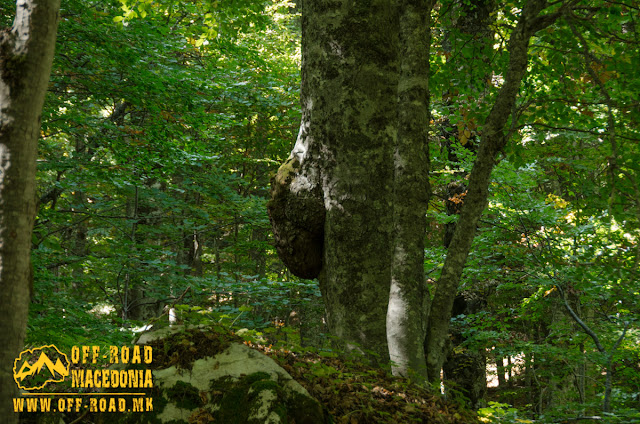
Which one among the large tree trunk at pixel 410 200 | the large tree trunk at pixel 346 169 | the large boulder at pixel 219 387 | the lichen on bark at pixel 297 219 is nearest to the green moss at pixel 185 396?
the large boulder at pixel 219 387

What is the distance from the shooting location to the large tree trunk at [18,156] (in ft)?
6.25

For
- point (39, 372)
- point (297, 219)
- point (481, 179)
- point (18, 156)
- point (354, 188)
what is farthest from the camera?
point (297, 219)

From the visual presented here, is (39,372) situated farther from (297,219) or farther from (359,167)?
(359,167)

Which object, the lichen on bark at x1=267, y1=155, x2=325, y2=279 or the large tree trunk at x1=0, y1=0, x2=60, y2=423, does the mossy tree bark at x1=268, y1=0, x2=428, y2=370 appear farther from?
the large tree trunk at x1=0, y1=0, x2=60, y2=423

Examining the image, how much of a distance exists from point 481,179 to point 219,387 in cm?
266

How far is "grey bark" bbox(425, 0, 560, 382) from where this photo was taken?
371 centimetres

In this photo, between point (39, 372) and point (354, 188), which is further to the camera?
point (354, 188)

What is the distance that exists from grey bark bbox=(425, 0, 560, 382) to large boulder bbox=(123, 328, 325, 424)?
5.73 ft

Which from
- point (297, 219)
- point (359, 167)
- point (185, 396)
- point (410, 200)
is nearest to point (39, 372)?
point (185, 396)

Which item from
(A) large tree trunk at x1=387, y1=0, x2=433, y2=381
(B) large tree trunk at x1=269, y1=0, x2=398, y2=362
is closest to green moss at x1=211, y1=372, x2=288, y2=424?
(A) large tree trunk at x1=387, y1=0, x2=433, y2=381

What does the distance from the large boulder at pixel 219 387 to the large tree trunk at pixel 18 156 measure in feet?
2.12

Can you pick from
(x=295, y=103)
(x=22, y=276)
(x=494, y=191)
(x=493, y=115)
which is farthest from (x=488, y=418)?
(x=295, y=103)

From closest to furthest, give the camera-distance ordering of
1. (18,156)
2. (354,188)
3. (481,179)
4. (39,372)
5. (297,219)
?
1. (18,156)
2. (39,372)
3. (481,179)
4. (354,188)
5. (297,219)

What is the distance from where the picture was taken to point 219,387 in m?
2.28
